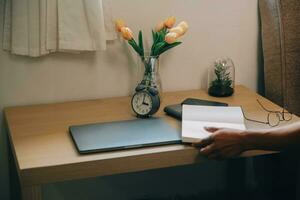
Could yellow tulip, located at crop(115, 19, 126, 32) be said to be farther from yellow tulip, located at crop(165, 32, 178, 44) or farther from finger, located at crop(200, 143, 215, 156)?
finger, located at crop(200, 143, 215, 156)

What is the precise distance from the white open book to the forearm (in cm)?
11

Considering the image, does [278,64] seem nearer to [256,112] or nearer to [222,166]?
[256,112]

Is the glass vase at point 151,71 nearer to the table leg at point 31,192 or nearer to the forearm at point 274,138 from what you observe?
the forearm at point 274,138

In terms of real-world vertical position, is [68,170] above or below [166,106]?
below

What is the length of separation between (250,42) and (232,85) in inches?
9.8

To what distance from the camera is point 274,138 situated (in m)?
1.49

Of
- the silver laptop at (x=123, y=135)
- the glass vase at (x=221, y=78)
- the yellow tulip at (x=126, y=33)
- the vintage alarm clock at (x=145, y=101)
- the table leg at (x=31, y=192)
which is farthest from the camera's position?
the glass vase at (x=221, y=78)

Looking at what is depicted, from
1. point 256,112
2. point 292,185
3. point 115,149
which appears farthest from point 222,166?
point 115,149

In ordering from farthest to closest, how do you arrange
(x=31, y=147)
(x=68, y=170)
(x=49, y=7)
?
1. (x=49, y=7)
2. (x=31, y=147)
3. (x=68, y=170)

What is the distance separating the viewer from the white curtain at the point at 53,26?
1.75 meters

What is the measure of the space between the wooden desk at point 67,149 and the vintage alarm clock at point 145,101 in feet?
0.16

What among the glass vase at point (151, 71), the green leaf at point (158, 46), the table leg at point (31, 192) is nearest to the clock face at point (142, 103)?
the glass vase at point (151, 71)

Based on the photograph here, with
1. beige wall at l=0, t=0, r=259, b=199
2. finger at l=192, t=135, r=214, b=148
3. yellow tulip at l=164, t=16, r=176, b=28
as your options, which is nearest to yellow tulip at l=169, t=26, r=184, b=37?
yellow tulip at l=164, t=16, r=176, b=28

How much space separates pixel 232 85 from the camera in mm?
2053
